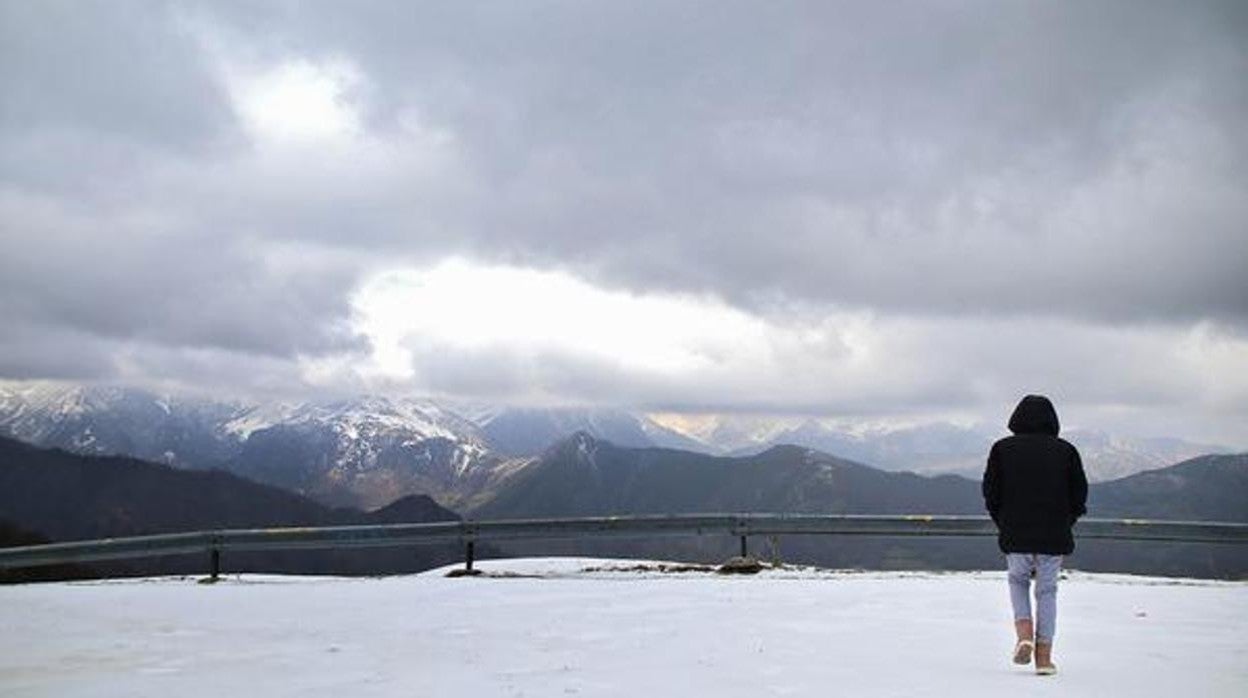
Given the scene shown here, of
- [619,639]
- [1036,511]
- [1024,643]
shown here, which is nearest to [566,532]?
[619,639]

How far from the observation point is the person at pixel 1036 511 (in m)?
7.86

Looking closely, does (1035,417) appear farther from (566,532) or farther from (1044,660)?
(566,532)

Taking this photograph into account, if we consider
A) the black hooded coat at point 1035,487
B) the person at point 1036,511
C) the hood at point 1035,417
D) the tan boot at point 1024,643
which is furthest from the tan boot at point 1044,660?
the hood at point 1035,417

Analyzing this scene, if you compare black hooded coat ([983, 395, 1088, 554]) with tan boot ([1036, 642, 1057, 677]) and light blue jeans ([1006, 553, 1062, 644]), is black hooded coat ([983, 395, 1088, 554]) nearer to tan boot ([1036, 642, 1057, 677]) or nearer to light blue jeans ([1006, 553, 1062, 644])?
light blue jeans ([1006, 553, 1062, 644])

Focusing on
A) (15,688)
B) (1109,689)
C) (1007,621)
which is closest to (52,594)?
(15,688)

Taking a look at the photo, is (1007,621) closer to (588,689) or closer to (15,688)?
(588,689)

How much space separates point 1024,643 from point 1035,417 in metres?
1.72

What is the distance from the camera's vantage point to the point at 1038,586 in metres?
7.87

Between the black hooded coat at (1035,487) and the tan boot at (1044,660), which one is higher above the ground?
the black hooded coat at (1035,487)

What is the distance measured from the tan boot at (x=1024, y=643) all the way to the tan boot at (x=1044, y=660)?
13 cm

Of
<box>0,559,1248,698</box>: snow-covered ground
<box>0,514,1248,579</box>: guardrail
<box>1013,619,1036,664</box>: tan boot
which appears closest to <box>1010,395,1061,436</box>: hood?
<box>1013,619,1036,664</box>: tan boot

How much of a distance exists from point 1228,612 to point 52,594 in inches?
616

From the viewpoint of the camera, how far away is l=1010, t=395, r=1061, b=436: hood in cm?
826

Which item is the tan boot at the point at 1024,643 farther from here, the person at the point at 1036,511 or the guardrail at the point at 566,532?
the guardrail at the point at 566,532
